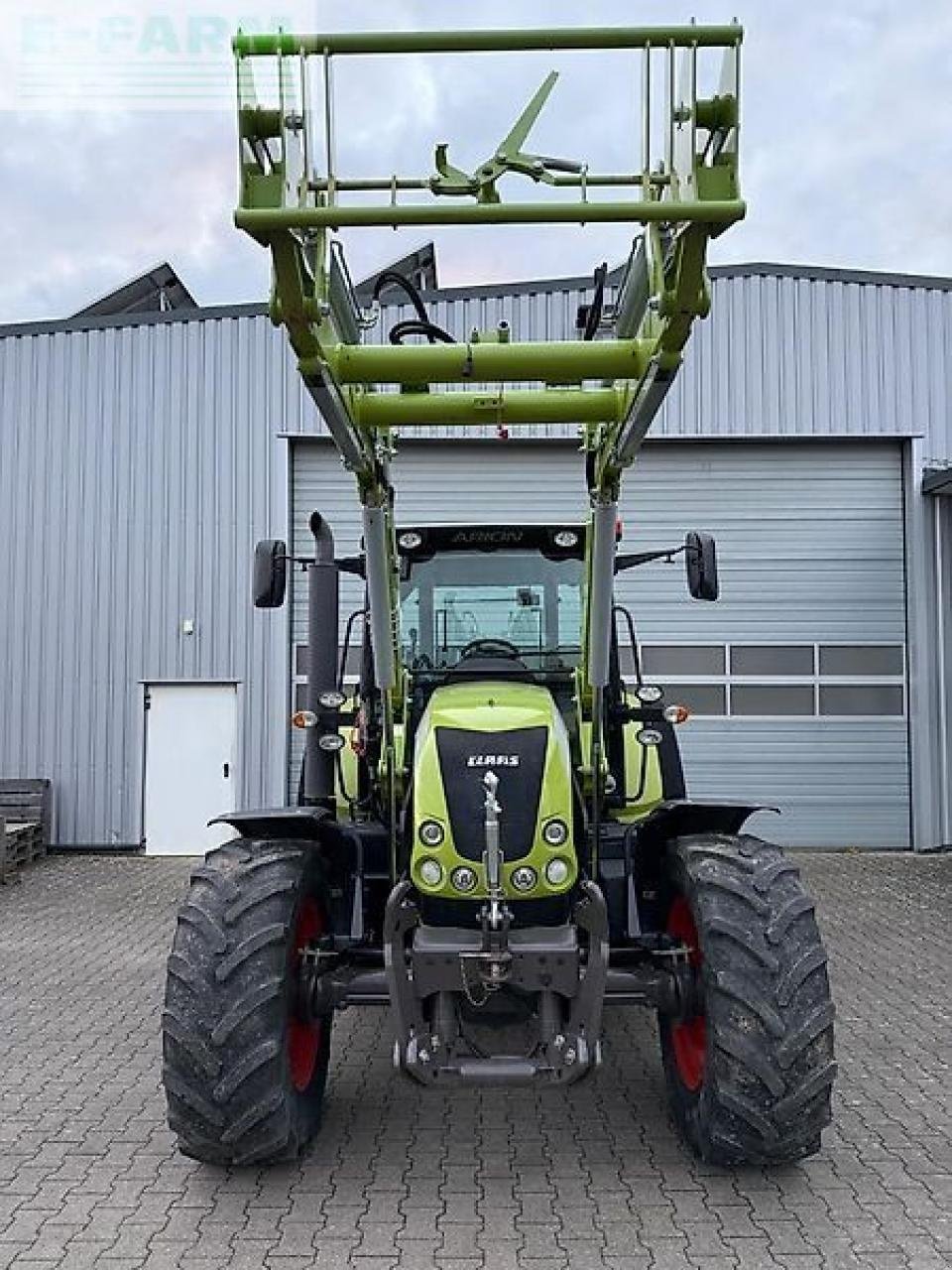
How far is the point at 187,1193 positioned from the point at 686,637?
10633 mm

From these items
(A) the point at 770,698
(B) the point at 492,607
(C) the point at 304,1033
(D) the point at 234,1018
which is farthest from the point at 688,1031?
(A) the point at 770,698

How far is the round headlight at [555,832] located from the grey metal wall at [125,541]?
9.69 metres

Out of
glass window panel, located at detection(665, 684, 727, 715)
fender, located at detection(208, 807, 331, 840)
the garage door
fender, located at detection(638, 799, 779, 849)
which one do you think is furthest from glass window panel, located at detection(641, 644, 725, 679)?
fender, located at detection(208, 807, 331, 840)

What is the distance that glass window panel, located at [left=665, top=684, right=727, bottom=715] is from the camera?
14.3m

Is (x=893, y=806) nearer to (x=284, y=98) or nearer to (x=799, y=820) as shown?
(x=799, y=820)

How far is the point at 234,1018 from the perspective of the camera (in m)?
4.36

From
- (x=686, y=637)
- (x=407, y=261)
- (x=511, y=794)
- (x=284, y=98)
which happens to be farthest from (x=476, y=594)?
(x=407, y=261)

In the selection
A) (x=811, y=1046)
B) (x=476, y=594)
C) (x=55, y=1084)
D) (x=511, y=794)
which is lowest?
(x=55, y=1084)

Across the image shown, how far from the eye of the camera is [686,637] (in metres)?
14.4

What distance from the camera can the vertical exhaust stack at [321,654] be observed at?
227 inches

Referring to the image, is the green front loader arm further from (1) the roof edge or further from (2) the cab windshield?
(1) the roof edge

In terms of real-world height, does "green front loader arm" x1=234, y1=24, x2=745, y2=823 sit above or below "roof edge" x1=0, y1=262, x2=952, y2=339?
below

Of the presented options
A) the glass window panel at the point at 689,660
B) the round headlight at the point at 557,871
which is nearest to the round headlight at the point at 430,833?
the round headlight at the point at 557,871

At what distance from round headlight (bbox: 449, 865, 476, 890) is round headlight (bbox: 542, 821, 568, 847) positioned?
306 millimetres
